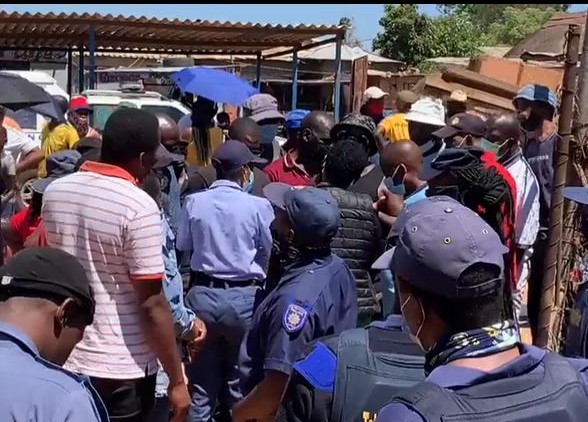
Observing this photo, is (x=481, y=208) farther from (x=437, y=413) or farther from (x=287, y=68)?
(x=287, y=68)

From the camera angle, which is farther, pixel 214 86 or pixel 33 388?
pixel 214 86

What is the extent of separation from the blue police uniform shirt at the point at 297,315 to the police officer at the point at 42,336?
1077 mm

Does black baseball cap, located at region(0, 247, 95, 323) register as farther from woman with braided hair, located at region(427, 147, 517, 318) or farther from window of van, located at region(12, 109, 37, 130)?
window of van, located at region(12, 109, 37, 130)

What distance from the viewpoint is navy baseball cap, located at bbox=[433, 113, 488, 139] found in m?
5.77

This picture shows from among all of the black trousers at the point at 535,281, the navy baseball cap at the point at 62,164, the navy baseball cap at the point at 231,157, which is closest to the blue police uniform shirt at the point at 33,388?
the navy baseball cap at the point at 62,164

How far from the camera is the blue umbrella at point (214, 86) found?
965 cm

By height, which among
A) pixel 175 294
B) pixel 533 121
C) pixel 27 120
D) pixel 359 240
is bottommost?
pixel 27 120

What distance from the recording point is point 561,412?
6.23 feet

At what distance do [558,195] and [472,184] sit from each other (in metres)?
1.01

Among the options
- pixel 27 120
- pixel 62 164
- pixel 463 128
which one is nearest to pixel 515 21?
pixel 27 120

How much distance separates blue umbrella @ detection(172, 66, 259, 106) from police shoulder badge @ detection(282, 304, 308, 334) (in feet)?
20.2

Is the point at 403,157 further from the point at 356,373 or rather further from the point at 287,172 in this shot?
the point at 356,373

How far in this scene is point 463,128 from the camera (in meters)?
5.78

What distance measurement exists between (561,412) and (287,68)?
22.0 meters
